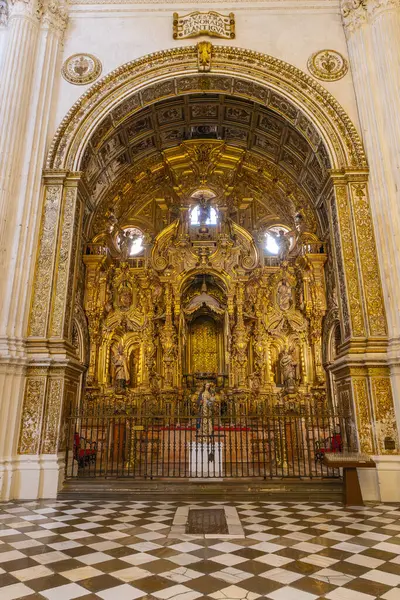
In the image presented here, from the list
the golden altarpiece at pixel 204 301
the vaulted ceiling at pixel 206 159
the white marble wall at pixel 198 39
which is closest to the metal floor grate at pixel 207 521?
the golden altarpiece at pixel 204 301

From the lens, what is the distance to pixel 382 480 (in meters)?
7.78

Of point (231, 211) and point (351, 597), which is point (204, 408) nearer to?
point (351, 597)

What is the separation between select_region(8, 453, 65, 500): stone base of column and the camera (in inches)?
306

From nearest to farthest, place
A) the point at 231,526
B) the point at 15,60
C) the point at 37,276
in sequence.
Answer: the point at 231,526 < the point at 37,276 < the point at 15,60

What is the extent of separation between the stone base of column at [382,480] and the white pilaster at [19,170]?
21.3 ft

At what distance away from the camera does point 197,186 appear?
1662 cm

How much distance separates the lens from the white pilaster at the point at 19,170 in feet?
26.6

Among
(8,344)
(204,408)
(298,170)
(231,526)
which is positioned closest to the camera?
(231,526)

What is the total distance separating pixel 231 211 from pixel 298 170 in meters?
3.30

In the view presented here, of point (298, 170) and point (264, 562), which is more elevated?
point (298, 170)

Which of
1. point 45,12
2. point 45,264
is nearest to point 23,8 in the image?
point 45,12

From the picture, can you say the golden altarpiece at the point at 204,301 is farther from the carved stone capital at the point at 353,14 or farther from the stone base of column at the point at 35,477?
the carved stone capital at the point at 353,14

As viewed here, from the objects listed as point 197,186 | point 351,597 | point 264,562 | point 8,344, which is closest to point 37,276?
point 8,344

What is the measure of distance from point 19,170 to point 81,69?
11.4ft
